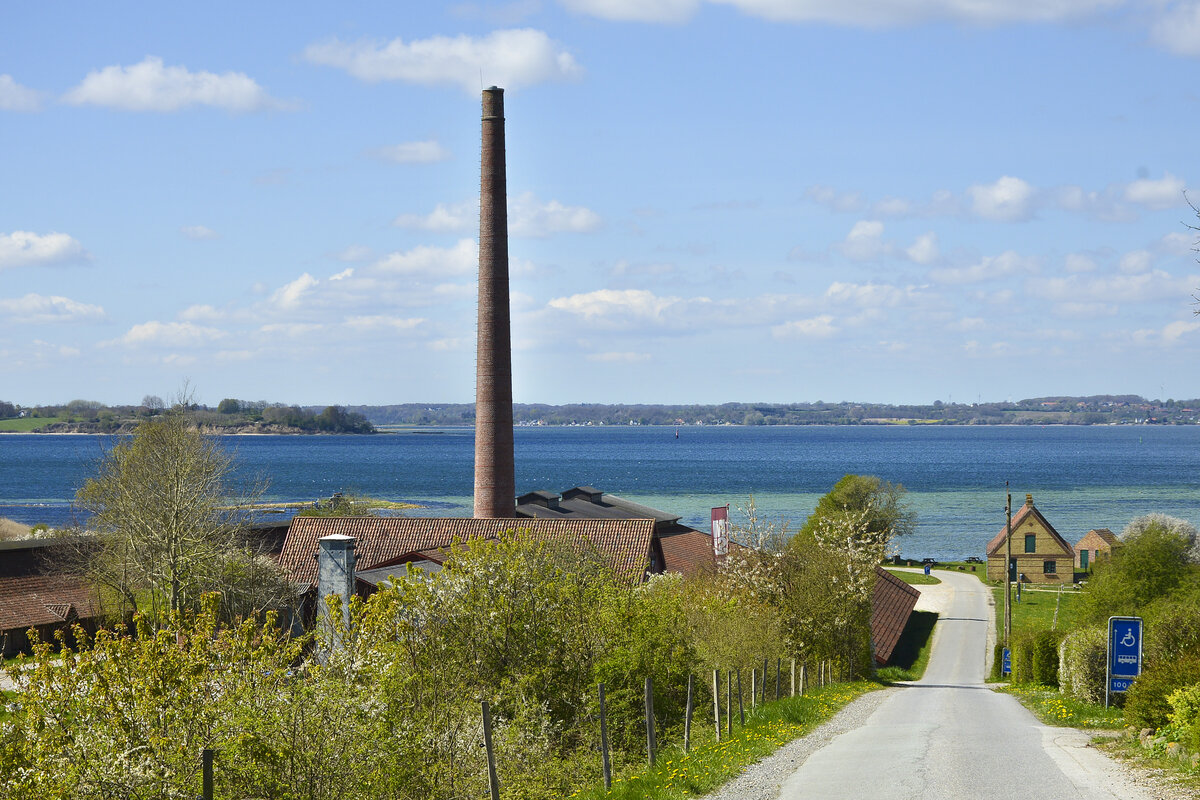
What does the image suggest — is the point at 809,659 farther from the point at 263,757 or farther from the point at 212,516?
the point at 263,757

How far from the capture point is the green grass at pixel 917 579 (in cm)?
7793

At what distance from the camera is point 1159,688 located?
738 inches

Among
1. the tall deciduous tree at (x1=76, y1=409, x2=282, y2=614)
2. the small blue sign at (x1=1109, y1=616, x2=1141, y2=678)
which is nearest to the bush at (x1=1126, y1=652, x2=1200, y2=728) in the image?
the small blue sign at (x1=1109, y1=616, x2=1141, y2=678)

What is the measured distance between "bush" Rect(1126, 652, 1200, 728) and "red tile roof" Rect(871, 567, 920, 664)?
83.6 ft

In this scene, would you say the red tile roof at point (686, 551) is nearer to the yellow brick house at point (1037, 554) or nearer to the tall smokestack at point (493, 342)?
the tall smokestack at point (493, 342)

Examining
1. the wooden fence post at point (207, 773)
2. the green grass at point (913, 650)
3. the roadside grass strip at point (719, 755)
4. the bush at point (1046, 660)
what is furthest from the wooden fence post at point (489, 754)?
the green grass at point (913, 650)

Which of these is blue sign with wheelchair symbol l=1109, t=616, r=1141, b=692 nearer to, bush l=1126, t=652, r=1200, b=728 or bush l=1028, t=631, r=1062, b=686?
bush l=1126, t=652, r=1200, b=728

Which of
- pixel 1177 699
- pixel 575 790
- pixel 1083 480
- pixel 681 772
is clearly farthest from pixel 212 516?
pixel 1083 480

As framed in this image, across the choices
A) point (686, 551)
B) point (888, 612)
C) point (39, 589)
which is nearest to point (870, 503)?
point (888, 612)

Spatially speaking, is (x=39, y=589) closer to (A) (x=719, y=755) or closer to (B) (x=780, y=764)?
(A) (x=719, y=755)

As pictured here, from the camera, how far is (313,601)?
41.2 metres

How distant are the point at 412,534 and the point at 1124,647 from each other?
28496 mm

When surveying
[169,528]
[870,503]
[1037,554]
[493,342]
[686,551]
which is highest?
[493,342]

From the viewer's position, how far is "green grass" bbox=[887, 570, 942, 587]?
256 feet
